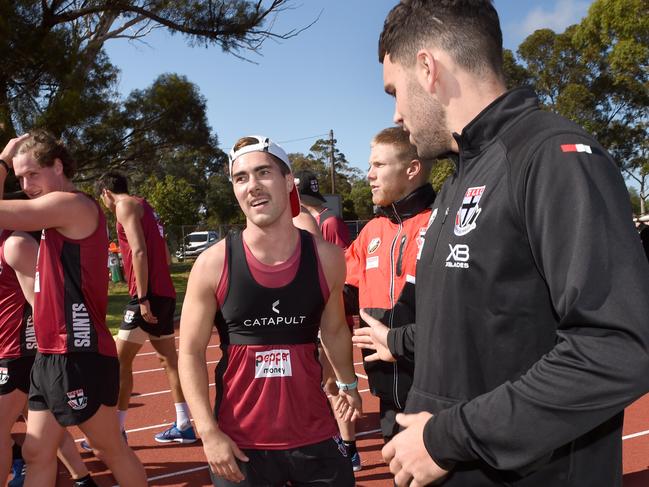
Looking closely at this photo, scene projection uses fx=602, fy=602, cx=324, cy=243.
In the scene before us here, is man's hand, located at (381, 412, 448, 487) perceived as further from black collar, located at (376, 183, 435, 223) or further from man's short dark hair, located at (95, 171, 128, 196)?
man's short dark hair, located at (95, 171, 128, 196)

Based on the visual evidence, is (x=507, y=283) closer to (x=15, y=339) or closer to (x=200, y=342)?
(x=200, y=342)

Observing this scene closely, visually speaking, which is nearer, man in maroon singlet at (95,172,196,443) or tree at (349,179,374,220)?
man in maroon singlet at (95,172,196,443)

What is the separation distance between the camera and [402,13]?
1.62 metres

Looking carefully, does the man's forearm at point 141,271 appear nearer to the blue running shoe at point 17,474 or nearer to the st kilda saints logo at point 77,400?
the blue running shoe at point 17,474

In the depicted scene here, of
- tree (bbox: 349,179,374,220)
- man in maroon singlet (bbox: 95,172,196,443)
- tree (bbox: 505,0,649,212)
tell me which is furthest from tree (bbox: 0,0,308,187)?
tree (bbox: 349,179,374,220)

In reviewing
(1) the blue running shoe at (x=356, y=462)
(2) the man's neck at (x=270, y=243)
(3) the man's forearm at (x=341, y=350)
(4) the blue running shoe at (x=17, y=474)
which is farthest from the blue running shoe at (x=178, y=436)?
(2) the man's neck at (x=270, y=243)

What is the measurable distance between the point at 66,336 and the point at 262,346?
1.43 meters

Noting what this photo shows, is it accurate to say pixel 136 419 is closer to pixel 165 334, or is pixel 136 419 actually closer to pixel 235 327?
pixel 165 334

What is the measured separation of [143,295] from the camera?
5.38 meters

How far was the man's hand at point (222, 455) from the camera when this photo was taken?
237 cm

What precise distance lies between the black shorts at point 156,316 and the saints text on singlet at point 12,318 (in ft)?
4.27

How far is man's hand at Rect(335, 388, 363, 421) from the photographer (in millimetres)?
2941

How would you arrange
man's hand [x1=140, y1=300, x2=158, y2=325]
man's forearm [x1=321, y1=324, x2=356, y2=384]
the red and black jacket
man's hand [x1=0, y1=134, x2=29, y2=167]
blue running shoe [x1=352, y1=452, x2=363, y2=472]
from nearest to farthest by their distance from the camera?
man's forearm [x1=321, y1=324, x2=356, y2=384]
the red and black jacket
man's hand [x1=0, y1=134, x2=29, y2=167]
blue running shoe [x1=352, y1=452, x2=363, y2=472]
man's hand [x1=140, y1=300, x2=158, y2=325]

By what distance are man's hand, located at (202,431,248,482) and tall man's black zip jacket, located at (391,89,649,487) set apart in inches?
42.9
